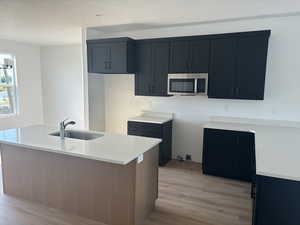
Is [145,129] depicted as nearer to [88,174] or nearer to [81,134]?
[81,134]

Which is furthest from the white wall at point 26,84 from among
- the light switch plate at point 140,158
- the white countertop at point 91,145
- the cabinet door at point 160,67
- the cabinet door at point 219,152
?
the cabinet door at point 219,152

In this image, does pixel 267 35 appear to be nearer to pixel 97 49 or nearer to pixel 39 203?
pixel 97 49

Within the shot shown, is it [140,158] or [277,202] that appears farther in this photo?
[140,158]

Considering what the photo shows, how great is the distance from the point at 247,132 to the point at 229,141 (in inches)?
12.2

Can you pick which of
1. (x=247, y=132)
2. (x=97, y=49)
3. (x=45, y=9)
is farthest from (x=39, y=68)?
(x=247, y=132)

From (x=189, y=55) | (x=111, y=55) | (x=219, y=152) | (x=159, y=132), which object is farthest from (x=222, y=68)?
(x=111, y=55)

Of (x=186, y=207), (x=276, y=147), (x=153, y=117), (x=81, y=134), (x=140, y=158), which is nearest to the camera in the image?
(x=140, y=158)

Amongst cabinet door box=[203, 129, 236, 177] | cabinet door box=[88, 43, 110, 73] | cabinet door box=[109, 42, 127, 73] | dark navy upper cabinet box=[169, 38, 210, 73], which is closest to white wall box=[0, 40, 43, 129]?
cabinet door box=[88, 43, 110, 73]

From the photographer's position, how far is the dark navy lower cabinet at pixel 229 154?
3.47m

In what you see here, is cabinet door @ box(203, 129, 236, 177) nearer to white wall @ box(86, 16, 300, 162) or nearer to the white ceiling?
white wall @ box(86, 16, 300, 162)

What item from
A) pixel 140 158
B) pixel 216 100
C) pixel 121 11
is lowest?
pixel 140 158

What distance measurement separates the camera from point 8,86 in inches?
237

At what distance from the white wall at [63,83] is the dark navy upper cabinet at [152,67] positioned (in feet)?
8.56

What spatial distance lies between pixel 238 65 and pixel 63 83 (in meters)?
4.97
